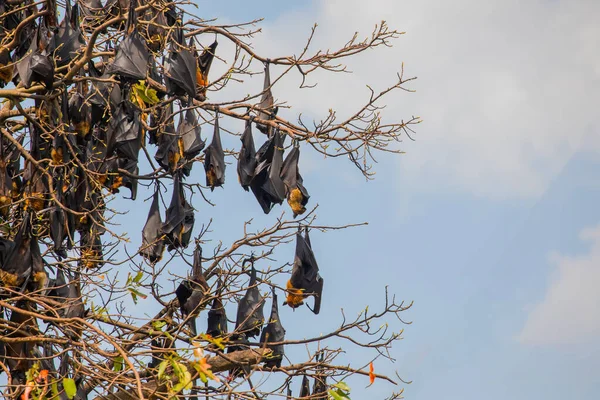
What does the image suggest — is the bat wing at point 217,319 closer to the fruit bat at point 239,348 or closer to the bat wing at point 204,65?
the fruit bat at point 239,348

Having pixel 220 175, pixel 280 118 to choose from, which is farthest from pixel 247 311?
pixel 280 118

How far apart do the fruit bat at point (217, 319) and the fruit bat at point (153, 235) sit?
0.72 m

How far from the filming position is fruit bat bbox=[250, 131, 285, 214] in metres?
7.58

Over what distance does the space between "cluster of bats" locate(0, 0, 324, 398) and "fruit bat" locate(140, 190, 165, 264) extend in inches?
0.5

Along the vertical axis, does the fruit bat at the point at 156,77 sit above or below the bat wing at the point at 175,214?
above

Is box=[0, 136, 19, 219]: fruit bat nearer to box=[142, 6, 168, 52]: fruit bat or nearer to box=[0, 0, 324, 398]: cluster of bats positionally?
box=[0, 0, 324, 398]: cluster of bats

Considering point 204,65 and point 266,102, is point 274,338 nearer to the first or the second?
point 266,102

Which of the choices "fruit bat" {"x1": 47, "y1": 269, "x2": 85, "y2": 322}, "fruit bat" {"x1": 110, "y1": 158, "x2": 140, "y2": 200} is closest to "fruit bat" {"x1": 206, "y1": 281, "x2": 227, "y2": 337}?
"fruit bat" {"x1": 47, "y1": 269, "x2": 85, "y2": 322}

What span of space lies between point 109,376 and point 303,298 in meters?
2.41

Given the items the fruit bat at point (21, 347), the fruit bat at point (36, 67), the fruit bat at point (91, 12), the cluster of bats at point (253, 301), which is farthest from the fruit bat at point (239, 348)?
the fruit bat at point (91, 12)

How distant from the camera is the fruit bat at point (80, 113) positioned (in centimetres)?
701

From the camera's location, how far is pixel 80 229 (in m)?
7.54

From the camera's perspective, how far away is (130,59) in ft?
20.7

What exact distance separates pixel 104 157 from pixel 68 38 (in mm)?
1126
